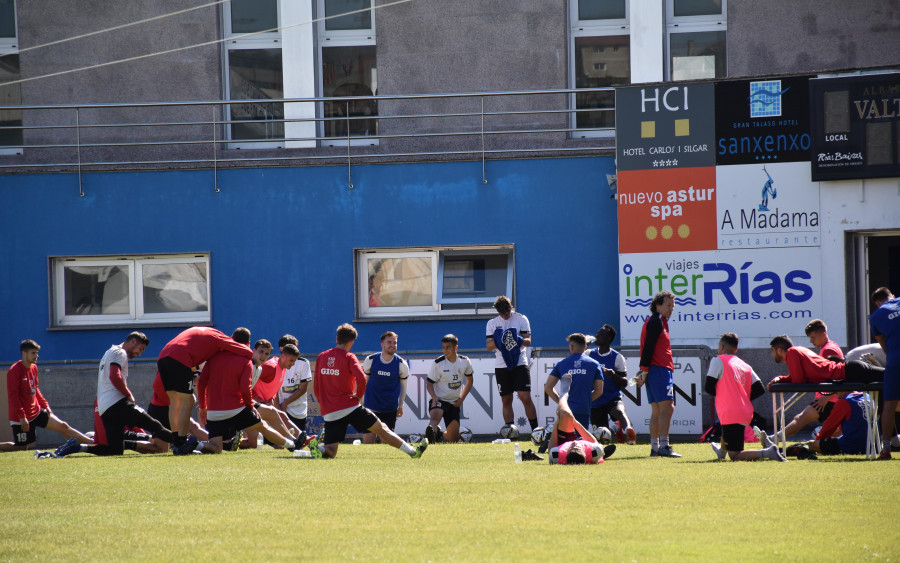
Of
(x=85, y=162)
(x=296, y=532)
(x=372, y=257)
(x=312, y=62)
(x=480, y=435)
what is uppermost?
(x=312, y=62)

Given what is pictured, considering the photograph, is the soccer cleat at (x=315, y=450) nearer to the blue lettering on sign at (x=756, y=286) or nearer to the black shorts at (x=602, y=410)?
the black shorts at (x=602, y=410)

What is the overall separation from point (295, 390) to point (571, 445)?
661 cm

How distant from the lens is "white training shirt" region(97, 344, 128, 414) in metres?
13.6

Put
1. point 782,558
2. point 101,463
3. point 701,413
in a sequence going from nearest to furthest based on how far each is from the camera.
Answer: point 782,558 < point 101,463 < point 701,413

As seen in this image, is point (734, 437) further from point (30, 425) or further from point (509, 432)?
point (30, 425)

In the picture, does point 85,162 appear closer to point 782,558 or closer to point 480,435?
point 480,435

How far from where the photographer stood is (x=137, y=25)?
761 inches

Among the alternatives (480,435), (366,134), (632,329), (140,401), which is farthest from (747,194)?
(140,401)

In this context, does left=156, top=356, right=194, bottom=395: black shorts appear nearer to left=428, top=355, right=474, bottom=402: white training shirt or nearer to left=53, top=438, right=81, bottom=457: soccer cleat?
left=53, top=438, right=81, bottom=457: soccer cleat

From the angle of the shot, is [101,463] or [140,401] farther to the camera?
[140,401]

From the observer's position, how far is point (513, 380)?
15.8 metres

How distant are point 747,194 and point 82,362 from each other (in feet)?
36.9

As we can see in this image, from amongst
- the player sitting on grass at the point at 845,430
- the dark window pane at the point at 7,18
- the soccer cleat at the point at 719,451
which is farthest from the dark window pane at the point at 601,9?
the dark window pane at the point at 7,18

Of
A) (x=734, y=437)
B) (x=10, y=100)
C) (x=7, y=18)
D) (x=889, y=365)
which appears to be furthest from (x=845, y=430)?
(x=7, y=18)
